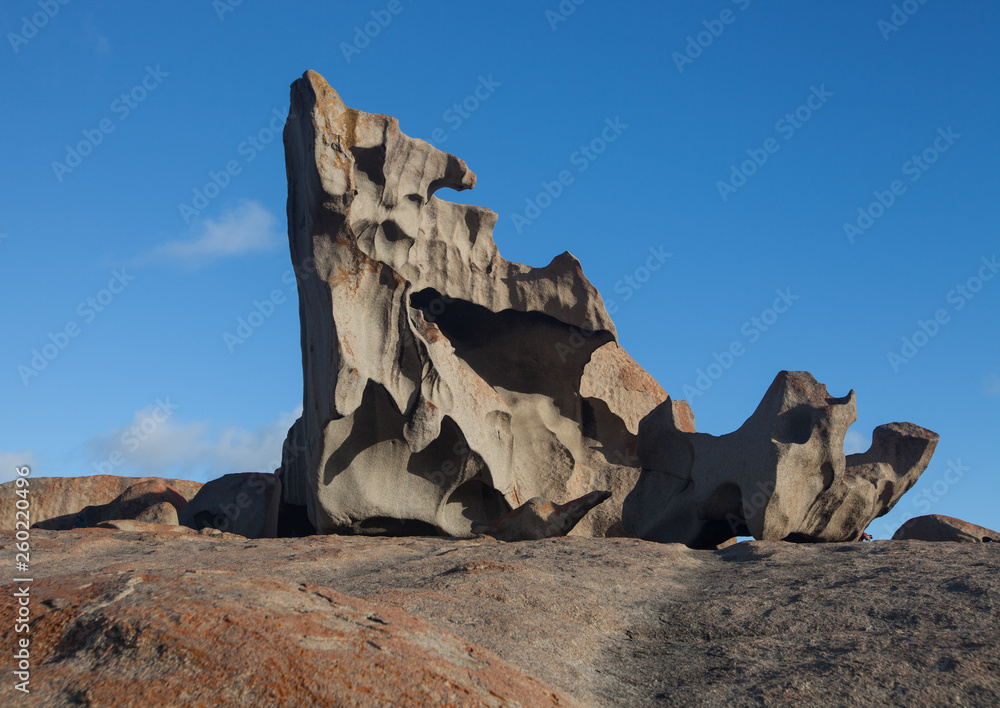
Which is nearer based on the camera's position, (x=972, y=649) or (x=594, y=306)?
(x=972, y=649)

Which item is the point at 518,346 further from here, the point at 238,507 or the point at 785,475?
the point at 785,475

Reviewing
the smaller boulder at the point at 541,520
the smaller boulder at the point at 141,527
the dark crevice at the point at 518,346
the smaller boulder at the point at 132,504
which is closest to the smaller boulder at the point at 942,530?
the smaller boulder at the point at 541,520

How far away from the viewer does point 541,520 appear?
941 centimetres

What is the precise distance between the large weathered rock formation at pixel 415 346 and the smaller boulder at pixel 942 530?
3774 mm

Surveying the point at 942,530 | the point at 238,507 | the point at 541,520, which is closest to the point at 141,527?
the point at 238,507

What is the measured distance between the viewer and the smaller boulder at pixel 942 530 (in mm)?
10164

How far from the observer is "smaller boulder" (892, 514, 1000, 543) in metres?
10.2

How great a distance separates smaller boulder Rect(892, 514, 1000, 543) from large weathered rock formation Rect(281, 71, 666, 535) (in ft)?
12.4

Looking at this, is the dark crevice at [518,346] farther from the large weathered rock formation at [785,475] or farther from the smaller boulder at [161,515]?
the smaller boulder at [161,515]

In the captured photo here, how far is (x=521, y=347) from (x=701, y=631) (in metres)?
9.22

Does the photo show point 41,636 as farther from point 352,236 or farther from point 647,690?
point 352,236

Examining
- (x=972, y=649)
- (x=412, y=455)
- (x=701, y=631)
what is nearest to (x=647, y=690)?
(x=701, y=631)

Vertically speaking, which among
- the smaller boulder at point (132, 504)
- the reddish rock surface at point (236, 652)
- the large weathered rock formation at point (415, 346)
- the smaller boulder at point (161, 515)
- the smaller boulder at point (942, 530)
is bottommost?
the reddish rock surface at point (236, 652)

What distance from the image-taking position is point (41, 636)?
321 cm
